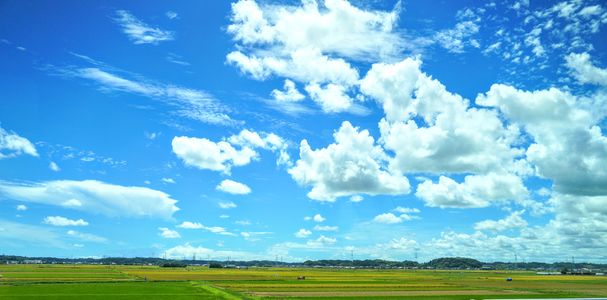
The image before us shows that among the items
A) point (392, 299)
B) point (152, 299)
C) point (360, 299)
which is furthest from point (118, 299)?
point (392, 299)

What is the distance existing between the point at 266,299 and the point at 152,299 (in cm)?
1334

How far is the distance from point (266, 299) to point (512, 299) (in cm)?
3262

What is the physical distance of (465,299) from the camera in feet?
205

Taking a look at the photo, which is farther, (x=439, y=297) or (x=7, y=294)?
(x=439, y=297)

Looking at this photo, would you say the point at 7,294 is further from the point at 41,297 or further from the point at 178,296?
the point at 178,296

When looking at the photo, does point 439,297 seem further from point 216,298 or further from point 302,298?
point 216,298

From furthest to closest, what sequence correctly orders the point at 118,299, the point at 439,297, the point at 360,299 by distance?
the point at 439,297
the point at 360,299
the point at 118,299

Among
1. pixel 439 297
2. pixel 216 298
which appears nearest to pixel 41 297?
pixel 216 298

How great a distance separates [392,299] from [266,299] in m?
15.9

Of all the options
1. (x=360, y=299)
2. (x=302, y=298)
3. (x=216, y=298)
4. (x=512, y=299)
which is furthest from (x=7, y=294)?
(x=512, y=299)

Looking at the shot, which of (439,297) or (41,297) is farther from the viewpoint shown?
(439,297)

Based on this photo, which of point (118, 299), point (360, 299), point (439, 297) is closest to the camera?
point (118, 299)

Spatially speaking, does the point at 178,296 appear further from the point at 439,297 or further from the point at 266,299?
the point at 439,297

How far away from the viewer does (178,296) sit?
62.3 meters
